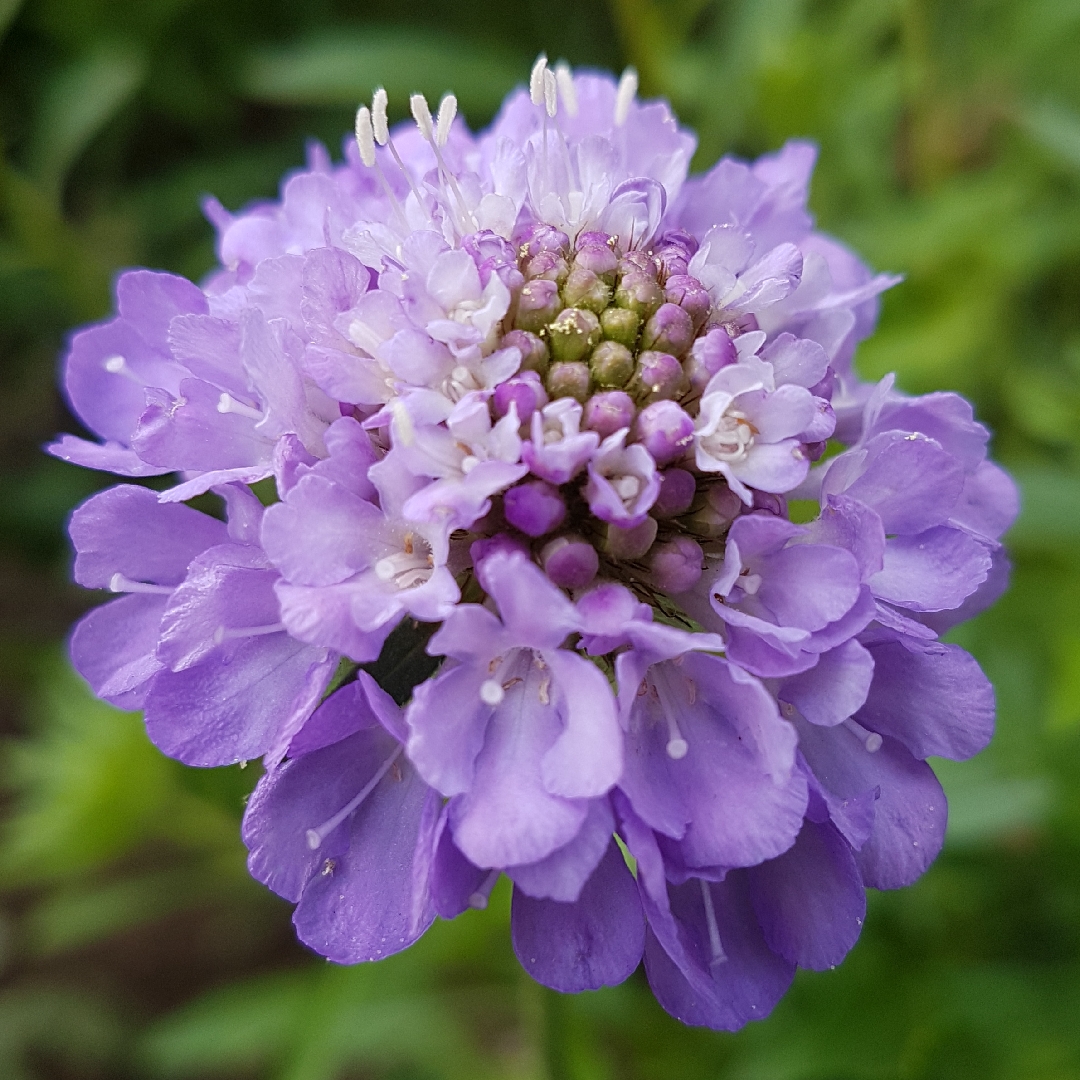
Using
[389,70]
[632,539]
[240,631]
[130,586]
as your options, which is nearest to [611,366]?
[632,539]

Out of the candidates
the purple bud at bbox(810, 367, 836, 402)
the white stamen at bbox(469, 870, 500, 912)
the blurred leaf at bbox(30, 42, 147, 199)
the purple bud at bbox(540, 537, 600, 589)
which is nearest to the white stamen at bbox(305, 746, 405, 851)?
the white stamen at bbox(469, 870, 500, 912)

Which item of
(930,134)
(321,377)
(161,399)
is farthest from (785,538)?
(930,134)

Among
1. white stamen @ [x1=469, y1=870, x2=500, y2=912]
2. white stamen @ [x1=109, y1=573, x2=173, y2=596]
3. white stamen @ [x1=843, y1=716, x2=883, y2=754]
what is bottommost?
white stamen @ [x1=469, y1=870, x2=500, y2=912]

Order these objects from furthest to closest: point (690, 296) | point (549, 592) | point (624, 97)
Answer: point (624, 97)
point (690, 296)
point (549, 592)

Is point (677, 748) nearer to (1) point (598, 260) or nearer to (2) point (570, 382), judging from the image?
(2) point (570, 382)

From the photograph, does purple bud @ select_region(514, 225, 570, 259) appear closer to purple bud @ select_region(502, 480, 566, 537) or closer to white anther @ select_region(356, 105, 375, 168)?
white anther @ select_region(356, 105, 375, 168)

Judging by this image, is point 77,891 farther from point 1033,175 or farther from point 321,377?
point 1033,175

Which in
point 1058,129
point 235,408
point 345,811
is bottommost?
point 345,811
